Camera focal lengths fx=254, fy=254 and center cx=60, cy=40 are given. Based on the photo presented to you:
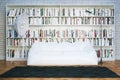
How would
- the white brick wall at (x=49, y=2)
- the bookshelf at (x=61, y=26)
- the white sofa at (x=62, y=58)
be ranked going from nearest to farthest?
1. the white sofa at (x=62, y=58)
2. the bookshelf at (x=61, y=26)
3. the white brick wall at (x=49, y=2)

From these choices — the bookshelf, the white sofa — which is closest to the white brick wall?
the bookshelf

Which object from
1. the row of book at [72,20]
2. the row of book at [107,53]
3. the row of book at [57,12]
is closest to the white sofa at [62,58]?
the row of book at [107,53]

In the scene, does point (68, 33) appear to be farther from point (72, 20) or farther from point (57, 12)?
point (57, 12)

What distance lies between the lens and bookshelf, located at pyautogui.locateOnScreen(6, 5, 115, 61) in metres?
8.00

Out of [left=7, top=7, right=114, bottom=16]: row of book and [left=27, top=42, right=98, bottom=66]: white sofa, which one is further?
[left=7, top=7, right=114, bottom=16]: row of book

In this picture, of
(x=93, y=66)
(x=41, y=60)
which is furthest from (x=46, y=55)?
(x=93, y=66)

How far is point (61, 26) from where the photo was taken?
26.5 ft

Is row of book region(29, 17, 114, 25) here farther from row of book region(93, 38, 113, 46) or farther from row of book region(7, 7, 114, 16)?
row of book region(93, 38, 113, 46)

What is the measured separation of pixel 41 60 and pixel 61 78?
1.86m

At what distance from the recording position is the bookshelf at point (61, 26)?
800 cm

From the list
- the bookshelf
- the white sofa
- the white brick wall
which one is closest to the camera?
the white sofa

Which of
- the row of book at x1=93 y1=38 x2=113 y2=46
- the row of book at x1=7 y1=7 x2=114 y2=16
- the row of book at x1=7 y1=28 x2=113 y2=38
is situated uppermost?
the row of book at x1=7 y1=7 x2=114 y2=16

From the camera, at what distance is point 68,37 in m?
7.99

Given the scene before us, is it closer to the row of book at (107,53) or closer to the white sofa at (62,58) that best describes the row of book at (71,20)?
the row of book at (107,53)
